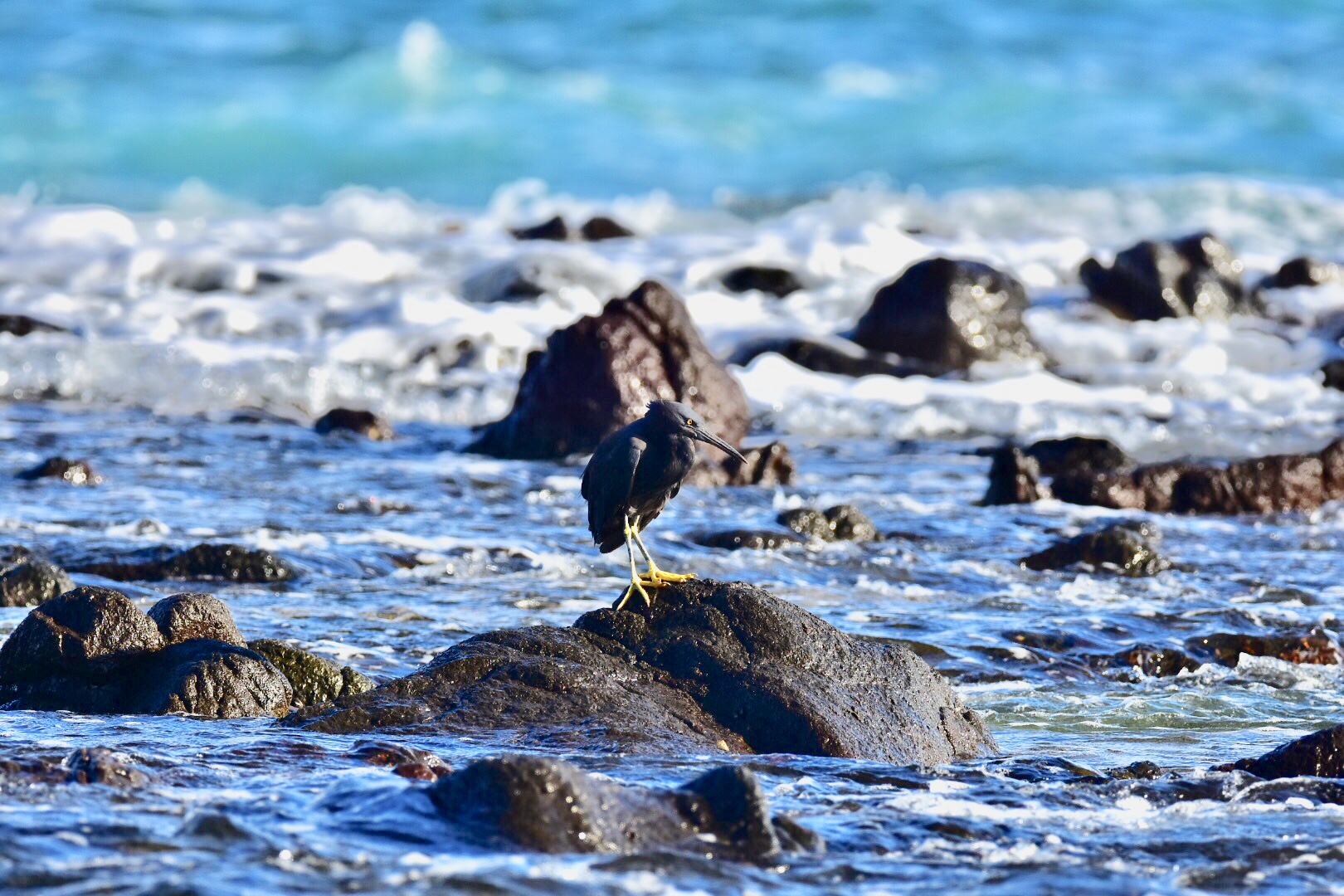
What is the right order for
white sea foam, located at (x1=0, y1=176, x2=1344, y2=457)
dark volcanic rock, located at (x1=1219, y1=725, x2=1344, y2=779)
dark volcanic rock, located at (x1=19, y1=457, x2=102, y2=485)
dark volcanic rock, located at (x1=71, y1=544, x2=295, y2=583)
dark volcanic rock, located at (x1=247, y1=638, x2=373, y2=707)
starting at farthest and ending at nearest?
1. white sea foam, located at (x1=0, y1=176, x2=1344, y2=457)
2. dark volcanic rock, located at (x1=19, y1=457, x2=102, y2=485)
3. dark volcanic rock, located at (x1=71, y1=544, x2=295, y2=583)
4. dark volcanic rock, located at (x1=247, y1=638, x2=373, y2=707)
5. dark volcanic rock, located at (x1=1219, y1=725, x2=1344, y2=779)

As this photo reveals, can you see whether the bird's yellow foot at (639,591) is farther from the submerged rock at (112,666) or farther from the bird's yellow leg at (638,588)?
the submerged rock at (112,666)

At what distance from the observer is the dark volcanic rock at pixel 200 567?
22.7 ft

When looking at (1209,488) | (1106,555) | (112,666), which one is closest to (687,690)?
(112,666)

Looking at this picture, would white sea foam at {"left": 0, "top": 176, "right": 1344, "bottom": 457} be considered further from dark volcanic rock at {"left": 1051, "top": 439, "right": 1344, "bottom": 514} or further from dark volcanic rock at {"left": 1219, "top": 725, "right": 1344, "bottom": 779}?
dark volcanic rock at {"left": 1219, "top": 725, "right": 1344, "bottom": 779}

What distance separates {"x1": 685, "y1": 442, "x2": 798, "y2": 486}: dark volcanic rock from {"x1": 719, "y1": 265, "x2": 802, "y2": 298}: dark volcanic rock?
7.06 meters

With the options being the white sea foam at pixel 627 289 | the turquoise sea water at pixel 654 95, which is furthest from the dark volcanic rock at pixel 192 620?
the turquoise sea water at pixel 654 95

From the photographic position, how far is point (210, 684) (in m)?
4.84

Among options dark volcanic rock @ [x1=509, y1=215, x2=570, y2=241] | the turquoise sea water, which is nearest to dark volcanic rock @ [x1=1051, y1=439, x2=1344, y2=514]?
dark volcanic rock @ [x1=509, y1=215, x2=570, y2=241]

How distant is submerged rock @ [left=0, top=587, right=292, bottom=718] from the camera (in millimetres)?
4887

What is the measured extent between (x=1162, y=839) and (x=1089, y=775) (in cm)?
54

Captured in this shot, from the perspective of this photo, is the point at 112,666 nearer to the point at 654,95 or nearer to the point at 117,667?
the point at 117,667

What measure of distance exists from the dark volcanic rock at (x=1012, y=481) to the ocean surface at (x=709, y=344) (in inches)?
8.8

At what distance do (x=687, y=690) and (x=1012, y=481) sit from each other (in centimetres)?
467

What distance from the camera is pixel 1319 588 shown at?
7406mm
